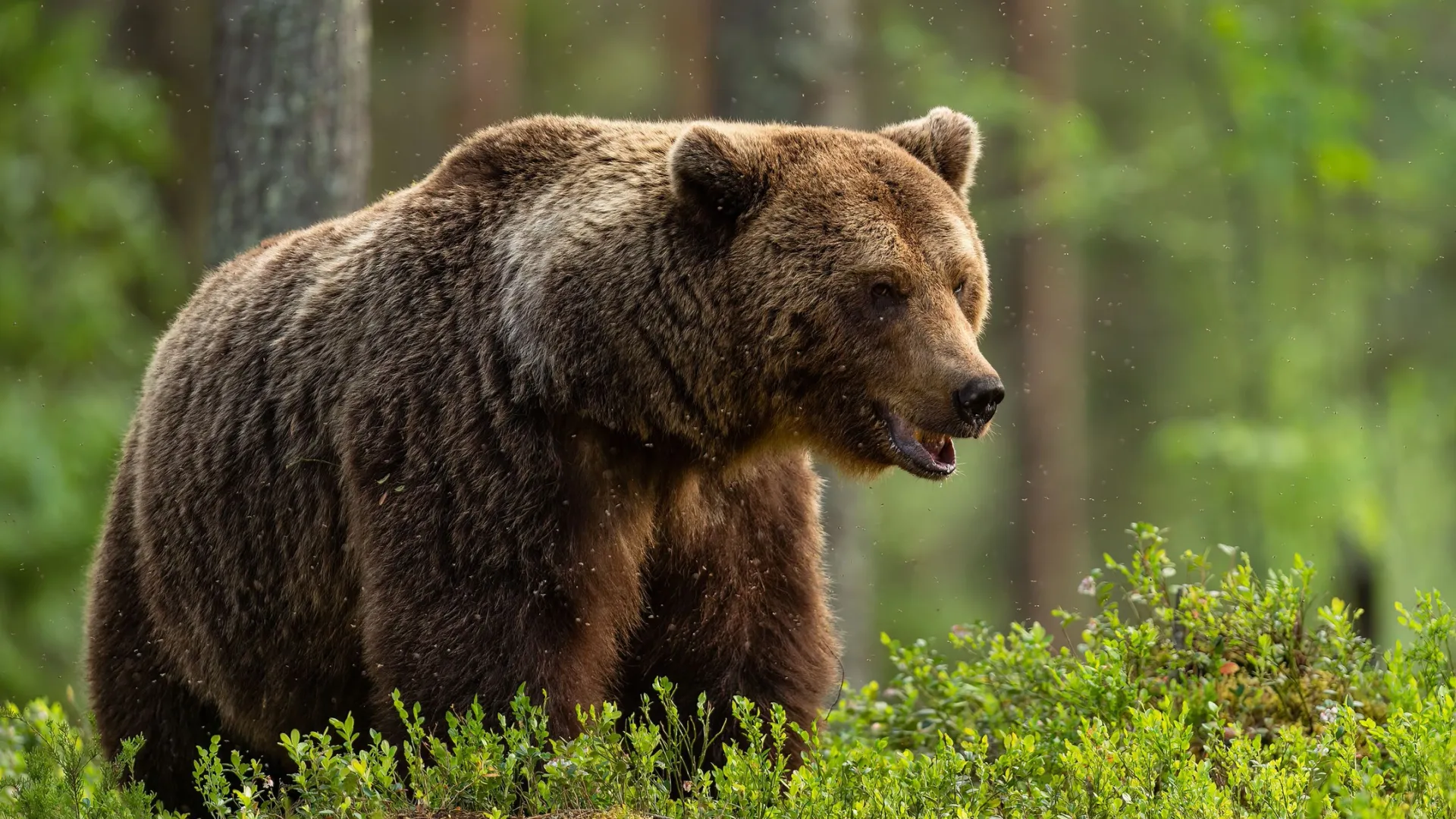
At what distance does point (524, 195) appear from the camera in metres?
5.20

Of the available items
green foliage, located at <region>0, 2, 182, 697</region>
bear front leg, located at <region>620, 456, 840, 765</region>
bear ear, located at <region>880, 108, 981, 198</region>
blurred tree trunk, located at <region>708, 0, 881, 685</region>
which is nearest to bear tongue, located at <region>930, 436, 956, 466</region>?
bear front leg, located at <region>620, 456, 840, 765</region>

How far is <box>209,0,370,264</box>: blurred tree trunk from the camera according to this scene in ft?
25.6

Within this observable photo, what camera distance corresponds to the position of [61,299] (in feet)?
43.4

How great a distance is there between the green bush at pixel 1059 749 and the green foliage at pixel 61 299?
7375 mm

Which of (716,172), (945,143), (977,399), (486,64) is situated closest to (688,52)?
(486,64)

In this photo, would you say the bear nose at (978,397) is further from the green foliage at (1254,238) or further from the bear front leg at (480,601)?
the green foliage at (1254,238)

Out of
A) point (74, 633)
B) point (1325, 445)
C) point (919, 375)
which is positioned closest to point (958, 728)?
point (919, 375)

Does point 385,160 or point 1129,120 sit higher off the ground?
point 1129,120

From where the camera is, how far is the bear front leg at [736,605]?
16.8 ft

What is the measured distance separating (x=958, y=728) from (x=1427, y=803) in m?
2.06

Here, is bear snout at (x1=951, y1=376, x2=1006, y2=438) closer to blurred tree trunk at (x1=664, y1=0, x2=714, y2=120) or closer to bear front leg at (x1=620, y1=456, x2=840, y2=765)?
bear front leg at (x1=620, y1=456, x2=840, y2=765)

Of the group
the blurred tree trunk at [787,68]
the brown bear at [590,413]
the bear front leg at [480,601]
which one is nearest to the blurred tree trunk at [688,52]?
the blurred tree trunk at [787,68]

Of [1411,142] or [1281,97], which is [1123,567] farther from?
[1411,142]

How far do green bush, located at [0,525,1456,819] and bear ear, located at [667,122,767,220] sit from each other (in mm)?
1470
